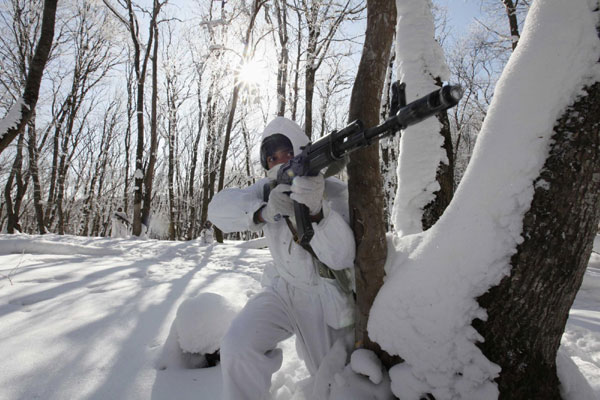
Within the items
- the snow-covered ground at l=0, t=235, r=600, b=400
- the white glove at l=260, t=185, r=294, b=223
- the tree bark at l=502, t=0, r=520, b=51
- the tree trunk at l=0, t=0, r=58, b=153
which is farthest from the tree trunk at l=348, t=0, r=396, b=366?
the tree bark at l=502, t=0, r=520, b=51

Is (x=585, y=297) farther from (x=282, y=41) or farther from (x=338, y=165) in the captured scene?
(x=282, y=41)

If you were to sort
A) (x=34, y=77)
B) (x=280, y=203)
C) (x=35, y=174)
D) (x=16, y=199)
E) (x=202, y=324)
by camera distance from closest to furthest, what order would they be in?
(x=280, y=203)
(x=202, y=324)
(x=34, y=77)
(x=16, y=199)
(x=35, y=174)

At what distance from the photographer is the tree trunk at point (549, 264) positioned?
1046 millimetres

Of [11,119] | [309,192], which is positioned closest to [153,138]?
[11,119]

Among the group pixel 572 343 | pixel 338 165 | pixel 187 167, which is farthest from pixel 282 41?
pixel 187 167

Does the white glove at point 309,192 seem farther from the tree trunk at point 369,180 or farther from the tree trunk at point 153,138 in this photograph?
the tree trunk at point 153,138

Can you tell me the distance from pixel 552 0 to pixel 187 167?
26.8 meters

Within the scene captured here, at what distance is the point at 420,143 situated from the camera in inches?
109

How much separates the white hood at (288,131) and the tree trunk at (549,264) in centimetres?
147

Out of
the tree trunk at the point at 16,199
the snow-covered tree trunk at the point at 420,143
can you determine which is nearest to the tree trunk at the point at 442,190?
the snow-covered tree trunk at the point at 420,143

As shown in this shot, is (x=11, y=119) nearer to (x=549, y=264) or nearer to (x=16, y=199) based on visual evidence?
(x=549, y=264)

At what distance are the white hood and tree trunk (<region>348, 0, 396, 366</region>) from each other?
0.62 metres

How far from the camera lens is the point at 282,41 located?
10.6 metres

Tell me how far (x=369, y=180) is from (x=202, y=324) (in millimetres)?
1492
